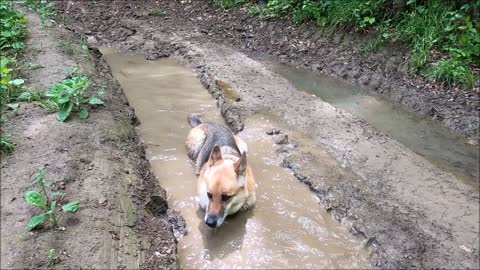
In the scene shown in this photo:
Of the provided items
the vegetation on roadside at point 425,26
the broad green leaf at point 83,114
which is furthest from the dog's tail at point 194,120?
the vegetation on roadside at point 425,26

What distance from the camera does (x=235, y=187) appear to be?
460 centimetres

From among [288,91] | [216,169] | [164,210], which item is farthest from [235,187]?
[288,91]

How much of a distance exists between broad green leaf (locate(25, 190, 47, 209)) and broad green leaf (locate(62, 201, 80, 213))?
174 millimetres

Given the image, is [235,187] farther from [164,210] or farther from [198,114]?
[198,114]

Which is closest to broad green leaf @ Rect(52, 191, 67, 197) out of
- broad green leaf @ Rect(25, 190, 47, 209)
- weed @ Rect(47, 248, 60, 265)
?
broad green leaf @ Rect(25, 190, 47, 209)

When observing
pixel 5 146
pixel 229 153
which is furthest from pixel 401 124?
pixel 5 146

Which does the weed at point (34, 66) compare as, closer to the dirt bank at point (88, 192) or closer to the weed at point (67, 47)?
the dirt bank at point (88, 192)

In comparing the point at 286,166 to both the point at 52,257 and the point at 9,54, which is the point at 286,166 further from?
the point at 9,54

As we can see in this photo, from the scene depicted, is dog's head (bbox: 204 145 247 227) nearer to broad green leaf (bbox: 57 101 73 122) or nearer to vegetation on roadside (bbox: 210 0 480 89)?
broad green leaf (bbox: 57 101 73 122)

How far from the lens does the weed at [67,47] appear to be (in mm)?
7806

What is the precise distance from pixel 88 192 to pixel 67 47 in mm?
4738

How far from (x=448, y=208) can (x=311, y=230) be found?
1.77m

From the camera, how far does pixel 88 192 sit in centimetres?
426

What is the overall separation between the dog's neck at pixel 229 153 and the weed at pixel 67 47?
162 inches
